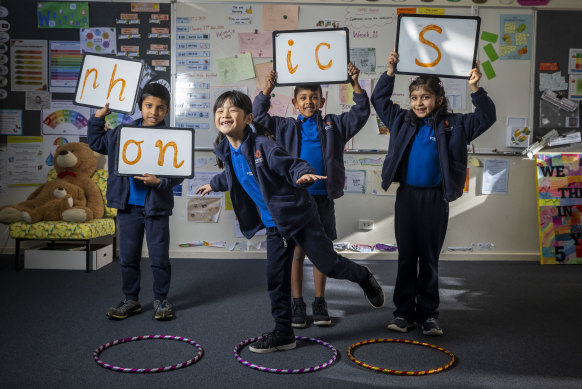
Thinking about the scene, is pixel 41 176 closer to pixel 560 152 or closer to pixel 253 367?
pixel 253 367

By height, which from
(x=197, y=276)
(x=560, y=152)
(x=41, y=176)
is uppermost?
(x=560, y=152)

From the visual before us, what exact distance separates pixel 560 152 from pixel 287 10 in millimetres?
2803

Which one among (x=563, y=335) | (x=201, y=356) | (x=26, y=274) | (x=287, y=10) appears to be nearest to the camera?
(x=201, y=356)

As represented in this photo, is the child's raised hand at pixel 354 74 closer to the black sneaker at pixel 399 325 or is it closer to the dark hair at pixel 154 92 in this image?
the dark hair at pixel 154 92

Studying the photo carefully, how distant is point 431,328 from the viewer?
265 cm

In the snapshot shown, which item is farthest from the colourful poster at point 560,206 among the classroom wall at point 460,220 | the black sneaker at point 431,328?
the black sneaker at point 431,328

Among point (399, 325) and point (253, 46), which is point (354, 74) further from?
point (253, 46)

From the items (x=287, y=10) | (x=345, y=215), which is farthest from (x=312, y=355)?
(x=287, y=10)

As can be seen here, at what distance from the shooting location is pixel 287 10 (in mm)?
4703

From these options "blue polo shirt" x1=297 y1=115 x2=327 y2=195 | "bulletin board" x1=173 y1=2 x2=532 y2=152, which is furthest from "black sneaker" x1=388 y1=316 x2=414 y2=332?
"bulletin board" x1=173 y1=2 x2=532 y2=152

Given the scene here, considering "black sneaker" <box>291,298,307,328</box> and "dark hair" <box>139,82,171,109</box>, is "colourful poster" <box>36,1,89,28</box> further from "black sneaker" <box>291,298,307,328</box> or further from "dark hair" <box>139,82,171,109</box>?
"black sneaker" <box>291,298,307,328</box>

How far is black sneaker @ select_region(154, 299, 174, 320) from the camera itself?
2892mm

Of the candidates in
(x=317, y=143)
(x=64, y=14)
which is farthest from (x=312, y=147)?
Result: (x=64, y=14)

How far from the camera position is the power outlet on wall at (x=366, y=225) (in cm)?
484
